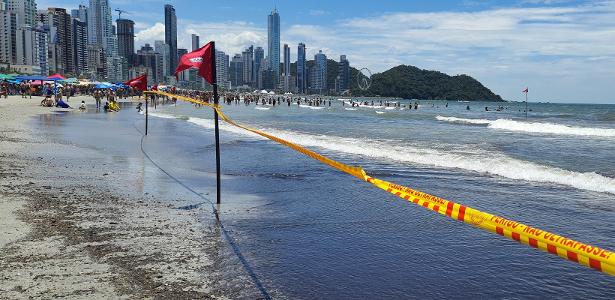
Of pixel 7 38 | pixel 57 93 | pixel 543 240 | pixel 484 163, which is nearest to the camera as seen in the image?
pixel 543 240

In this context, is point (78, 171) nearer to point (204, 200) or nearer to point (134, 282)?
point (204, 200)

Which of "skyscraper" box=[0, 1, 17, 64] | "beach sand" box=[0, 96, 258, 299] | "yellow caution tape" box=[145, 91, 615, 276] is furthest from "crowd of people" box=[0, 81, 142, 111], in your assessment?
"skyscraper" box=[0, 1, 17, 64]

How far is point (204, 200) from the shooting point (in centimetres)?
932

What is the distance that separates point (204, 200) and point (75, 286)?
4554mm

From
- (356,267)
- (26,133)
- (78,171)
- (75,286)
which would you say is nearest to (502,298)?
(356,267)

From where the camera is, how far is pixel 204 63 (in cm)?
828

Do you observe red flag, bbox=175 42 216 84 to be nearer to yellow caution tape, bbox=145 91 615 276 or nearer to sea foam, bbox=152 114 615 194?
yellow caution tape, bbox=145 91 615 276

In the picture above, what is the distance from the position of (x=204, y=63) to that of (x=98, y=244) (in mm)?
3539

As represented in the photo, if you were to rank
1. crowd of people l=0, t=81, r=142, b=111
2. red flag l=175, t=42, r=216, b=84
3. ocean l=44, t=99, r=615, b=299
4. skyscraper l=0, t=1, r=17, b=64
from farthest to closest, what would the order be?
skyscraper l=0, t=1, r=17, b=64 → crowd of people l=0, t=81, r=142, b=111 → red flag l=175, t=42, r=216, b=84 → ocean l=44, t=99, r=615, b=299

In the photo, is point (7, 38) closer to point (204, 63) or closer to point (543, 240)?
point (204, 63)

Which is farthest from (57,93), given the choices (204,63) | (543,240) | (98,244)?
(543,240)

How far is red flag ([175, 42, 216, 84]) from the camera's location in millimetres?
8203

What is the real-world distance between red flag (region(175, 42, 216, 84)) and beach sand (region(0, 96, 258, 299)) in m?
2.37

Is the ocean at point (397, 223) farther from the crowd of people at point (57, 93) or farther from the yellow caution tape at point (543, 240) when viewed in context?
the crowd of people at point (57, 93)
